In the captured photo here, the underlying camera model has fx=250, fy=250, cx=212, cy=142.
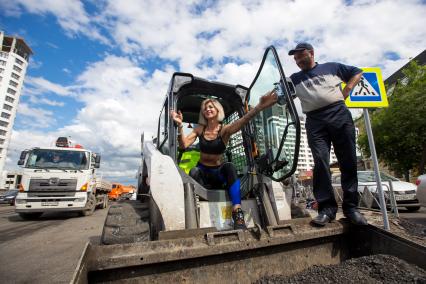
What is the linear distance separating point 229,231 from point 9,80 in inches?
3919

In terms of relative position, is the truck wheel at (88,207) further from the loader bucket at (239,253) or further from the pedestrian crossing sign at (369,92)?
the pedestrian crossing sign at (369,92)

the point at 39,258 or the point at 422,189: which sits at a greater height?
the point at 422,189

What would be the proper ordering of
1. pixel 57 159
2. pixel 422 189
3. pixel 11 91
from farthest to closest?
pixel 11 91 < pixel 57 159 < pixel 422 189

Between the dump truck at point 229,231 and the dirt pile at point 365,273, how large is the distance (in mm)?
125

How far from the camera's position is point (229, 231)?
188cm

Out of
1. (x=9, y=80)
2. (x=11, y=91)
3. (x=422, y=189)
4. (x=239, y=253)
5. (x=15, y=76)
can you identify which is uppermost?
(x=15, y=76)

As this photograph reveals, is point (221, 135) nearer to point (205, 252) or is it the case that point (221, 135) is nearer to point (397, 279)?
point (205, 252)

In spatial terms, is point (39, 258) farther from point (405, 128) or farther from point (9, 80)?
point (9, 80)

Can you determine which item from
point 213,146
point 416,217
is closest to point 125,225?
A: point 213,146

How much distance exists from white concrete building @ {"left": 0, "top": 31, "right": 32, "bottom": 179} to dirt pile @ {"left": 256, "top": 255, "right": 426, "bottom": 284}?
89744 mm

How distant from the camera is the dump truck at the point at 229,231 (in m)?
1.65

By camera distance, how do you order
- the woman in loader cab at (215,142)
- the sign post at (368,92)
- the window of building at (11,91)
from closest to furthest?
1. the woman in loader cab at (215,142)
2. the sign post at (368,92)
3. the window of building at (11,91)

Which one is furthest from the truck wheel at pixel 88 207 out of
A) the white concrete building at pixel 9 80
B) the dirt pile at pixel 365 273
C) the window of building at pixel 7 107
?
the window of building at pixel 7 107

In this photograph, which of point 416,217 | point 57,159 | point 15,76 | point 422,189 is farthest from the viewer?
point 15,76
